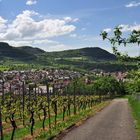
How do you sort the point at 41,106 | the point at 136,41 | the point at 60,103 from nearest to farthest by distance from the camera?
the point at 136,41, the point at 41,106, the point at 60,103

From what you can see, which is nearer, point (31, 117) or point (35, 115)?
point (31, 117)

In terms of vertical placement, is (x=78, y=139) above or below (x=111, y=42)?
below

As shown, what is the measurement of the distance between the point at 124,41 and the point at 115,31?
1.85ft

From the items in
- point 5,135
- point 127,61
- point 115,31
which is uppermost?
point 115,31

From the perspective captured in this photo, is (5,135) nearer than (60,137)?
No

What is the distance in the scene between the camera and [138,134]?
34.9 metres

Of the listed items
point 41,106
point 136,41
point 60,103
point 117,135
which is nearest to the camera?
point 136,41

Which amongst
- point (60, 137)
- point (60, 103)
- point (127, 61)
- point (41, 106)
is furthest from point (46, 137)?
point (60, 103)

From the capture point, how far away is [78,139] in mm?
31688

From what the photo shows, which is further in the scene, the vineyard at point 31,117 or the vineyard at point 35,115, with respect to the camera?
the vineyard at point 31,117

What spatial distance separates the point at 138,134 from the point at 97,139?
4733 mm

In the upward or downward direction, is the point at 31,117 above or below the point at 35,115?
above

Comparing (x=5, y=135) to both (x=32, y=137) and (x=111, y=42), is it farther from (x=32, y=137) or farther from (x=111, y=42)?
(x=111, y=42)

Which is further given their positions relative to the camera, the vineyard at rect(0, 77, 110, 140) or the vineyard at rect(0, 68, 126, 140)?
the vineyard at rect(0, 77, 110, 140)
